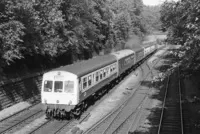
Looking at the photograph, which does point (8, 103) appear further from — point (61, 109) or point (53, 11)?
point (53, 11)

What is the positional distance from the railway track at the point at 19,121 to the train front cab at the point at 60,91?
1.48 meters

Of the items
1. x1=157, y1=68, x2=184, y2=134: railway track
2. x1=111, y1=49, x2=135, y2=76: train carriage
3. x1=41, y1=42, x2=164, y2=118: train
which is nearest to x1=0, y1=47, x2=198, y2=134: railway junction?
x1=157, y1=68, x2=184, y2=134: railway track

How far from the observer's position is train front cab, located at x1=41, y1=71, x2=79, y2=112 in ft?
48.4

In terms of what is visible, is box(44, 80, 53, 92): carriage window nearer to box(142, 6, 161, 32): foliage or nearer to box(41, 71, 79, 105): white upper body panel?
box(41, 71, 79, 105): white upper body panel

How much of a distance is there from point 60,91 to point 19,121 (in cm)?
305

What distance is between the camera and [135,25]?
79688mm

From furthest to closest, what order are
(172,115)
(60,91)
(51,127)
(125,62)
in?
(125,62) → (172,115) → (60,91) → (51,127)

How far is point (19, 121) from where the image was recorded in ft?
50.3

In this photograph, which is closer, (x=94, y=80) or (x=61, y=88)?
(x=61, y=88)

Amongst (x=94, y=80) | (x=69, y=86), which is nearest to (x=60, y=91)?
(x=69, y=86)

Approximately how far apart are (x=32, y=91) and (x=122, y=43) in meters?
38.3

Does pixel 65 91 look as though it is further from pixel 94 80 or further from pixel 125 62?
pixel 125 62

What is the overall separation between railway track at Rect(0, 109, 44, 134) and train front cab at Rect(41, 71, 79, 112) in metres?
1.48

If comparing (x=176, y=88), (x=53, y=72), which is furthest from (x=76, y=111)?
(x=176, y=88)
